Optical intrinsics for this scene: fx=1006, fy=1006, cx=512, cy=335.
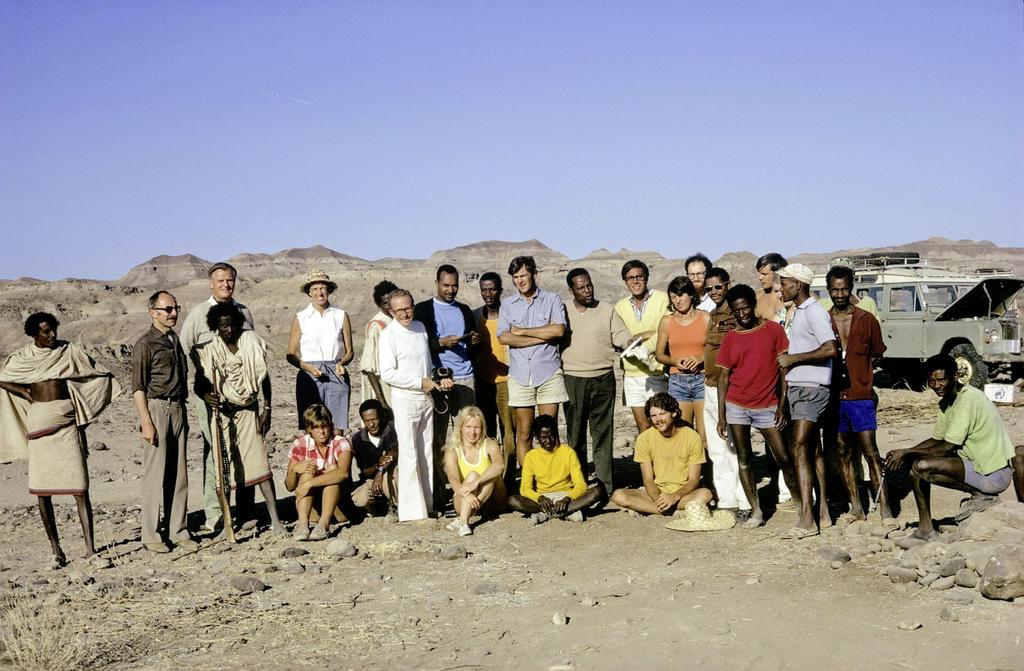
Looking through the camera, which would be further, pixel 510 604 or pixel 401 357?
pixel 401 357

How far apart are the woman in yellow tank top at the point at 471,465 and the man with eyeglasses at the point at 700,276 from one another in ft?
6.76

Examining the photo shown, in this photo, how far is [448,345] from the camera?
8328 millimetres

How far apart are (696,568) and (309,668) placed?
103 inches

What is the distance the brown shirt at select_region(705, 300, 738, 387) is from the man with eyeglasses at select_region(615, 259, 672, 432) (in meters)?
0.50

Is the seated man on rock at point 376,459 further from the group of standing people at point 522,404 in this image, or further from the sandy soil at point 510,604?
the sandy soil at point 510,604

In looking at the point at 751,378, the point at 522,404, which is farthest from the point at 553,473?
the point at 751,378

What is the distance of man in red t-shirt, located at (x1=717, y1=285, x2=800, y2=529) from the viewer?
7094 mm

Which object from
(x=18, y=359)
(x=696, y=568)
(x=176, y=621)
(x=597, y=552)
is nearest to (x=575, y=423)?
(x=597, y=552)

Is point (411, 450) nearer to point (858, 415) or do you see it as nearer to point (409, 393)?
point (409, 393)

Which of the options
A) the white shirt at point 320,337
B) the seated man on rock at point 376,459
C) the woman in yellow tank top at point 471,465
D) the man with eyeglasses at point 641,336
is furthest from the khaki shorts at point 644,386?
the white shirt at point 320,337

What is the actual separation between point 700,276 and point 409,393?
2563 millimetres

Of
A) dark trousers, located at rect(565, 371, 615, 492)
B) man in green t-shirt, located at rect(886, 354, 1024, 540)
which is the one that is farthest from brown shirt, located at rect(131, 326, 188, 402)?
man in green t-shirt, located at rect(886, 354, 1024, 540)

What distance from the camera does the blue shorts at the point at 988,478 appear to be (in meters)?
6.46

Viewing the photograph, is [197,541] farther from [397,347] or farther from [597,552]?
[597,552]
